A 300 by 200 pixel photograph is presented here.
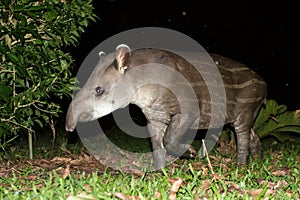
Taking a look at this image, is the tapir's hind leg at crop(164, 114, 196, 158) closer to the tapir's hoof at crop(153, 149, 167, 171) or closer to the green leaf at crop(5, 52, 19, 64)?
the tapir's hoof at crop(153, 149, 167, 171)

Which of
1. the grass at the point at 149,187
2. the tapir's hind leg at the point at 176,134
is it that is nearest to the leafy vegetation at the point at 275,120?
the tapir's hind leg at the point at 176,134

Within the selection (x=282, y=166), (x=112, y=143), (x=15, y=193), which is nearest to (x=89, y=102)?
(x=15, y=193)

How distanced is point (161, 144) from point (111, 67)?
106 cm

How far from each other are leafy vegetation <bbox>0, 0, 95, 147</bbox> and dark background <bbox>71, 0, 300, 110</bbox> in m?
7.81

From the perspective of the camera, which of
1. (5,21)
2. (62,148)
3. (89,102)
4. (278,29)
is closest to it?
(5,21)

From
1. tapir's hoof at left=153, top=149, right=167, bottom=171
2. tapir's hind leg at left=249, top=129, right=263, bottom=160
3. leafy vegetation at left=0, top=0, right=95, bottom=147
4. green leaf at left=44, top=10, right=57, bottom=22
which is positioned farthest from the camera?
tapir's hind leg at left=249, top=129, right=263, bottom=160

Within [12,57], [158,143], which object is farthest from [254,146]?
[12,57]

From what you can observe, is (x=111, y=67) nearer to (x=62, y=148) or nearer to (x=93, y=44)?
(x=62, y=148)

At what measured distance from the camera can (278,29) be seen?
47.0 feet

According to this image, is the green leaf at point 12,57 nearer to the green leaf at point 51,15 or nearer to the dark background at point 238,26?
the green leaf at point 51,15

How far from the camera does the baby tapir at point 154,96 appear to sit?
5.61m

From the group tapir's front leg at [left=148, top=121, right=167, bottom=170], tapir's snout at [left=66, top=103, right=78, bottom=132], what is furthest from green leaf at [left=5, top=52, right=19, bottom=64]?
tapir's front leg at [left=148, top=121, right=167, bottom=170]

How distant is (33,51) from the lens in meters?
5.26

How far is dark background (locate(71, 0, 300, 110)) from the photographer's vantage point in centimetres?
1382
